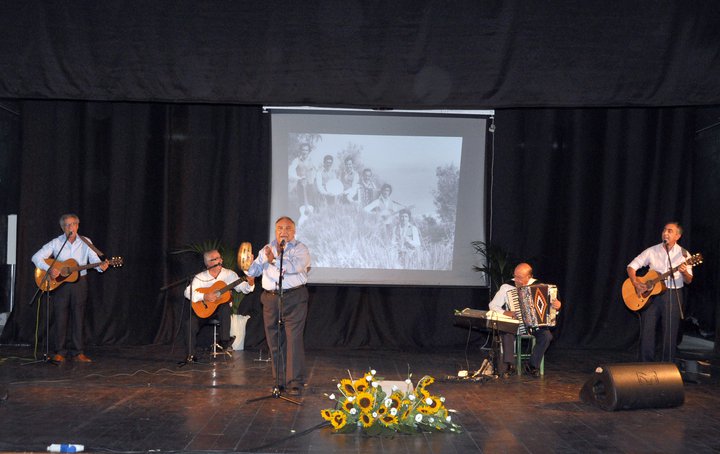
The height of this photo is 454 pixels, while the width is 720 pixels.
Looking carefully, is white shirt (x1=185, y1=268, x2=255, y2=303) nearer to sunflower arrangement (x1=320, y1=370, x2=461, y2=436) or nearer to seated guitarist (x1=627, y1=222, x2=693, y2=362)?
sunflower arrangement (x1=320, y1=370, x2=461, y2=436)

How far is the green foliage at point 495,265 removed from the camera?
33.1 ft

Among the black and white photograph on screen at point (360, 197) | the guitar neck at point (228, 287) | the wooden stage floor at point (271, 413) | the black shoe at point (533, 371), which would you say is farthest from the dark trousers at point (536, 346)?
the guitar neck at point (228, 287)

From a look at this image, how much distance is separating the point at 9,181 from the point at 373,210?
5.11 m

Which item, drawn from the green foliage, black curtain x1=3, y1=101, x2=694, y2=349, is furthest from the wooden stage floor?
black curtain x1=3, y1=101, x2=694, y2=349

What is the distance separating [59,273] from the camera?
869 centimetres

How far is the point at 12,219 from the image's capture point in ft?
36.0

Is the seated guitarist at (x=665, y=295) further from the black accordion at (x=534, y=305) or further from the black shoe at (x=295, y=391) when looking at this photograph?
the black shoe at (x=295, y=391)

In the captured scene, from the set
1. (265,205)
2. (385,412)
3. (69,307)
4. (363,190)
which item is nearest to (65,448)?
(385,412)

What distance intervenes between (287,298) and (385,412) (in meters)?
1.82

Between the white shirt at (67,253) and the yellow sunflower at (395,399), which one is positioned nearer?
the yellow sunflower at (395,399)

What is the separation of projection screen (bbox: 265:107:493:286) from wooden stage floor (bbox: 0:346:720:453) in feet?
5.50

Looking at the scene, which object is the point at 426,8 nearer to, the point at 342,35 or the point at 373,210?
the point at 342,35

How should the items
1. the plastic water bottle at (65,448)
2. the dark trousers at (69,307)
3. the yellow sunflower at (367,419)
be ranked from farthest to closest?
the dark trousers at (69,307) → the yellow sunflower at (367,419) → the plastic water bottle at (65,448)

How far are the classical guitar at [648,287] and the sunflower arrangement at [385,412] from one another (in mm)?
3485
